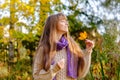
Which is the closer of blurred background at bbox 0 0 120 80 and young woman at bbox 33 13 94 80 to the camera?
young woman at bbox 33 13 94 80

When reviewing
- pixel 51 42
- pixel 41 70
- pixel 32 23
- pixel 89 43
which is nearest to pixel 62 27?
pixel 51 42

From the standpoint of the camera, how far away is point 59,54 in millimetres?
2646

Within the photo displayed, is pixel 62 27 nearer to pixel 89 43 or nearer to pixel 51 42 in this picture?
pixel 51 42

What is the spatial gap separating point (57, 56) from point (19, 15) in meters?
5.45

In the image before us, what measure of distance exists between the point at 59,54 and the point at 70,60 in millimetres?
92

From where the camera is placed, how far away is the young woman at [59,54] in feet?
8.47

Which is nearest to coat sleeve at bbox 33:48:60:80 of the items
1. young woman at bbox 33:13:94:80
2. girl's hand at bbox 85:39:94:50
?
young woman at bbox 33:13:94:80

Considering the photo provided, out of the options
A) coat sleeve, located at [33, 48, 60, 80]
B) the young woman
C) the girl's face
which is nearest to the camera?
coat sleeve, located at [33, 48, 60, 80]

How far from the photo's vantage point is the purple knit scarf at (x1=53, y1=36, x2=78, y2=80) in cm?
261

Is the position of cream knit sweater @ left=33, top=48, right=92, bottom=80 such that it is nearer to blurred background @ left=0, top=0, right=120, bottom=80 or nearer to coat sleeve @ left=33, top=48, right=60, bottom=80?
coat sleeve @ left=33, top=48, right=60, bottom=80

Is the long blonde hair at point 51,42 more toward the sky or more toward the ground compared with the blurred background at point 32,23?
more toward the sky

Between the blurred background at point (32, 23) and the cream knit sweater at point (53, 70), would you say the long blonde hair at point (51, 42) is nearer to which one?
the cream knit sweater at point (53, 70)

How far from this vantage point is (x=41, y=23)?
25.5 feet

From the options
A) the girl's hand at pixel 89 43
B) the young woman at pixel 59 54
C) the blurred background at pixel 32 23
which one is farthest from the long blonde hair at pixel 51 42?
the blurred background at pixel 32 23
